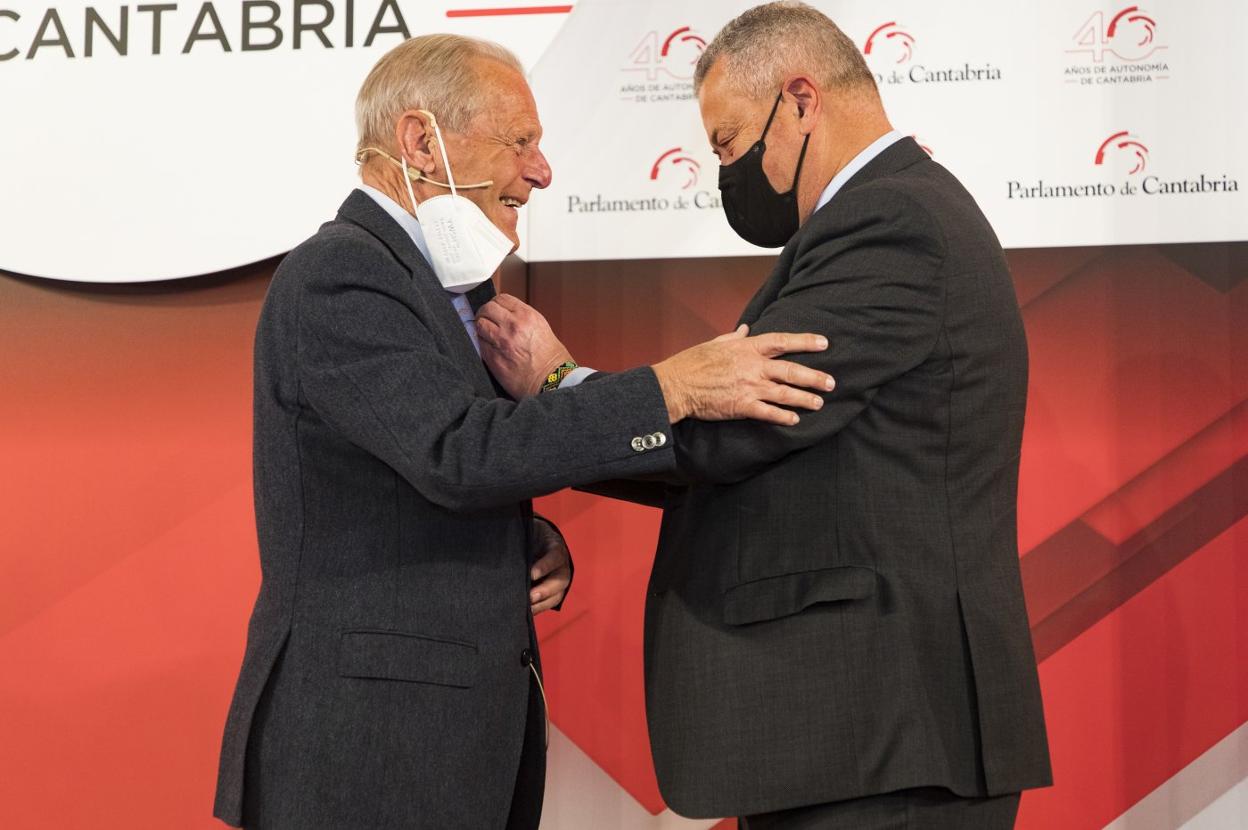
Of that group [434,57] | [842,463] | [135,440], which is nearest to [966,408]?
[842,463]

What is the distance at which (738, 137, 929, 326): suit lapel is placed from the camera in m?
1.95

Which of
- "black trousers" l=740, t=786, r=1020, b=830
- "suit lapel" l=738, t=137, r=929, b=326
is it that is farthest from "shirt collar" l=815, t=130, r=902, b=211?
"black trousers" l=740, t=786, r=1020, b=830

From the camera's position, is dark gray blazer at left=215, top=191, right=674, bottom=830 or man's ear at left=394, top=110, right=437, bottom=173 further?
man's ear at left=394, top=110, right=437, bottom=173

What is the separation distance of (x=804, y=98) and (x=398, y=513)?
98cm

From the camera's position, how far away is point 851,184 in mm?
2014

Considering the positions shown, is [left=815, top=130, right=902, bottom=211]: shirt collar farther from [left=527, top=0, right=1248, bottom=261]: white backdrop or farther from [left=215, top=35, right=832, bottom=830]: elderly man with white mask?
[left=527, top=0, right=1248, bottom=261]: white backdrop

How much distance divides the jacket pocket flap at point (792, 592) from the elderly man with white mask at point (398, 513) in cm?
24

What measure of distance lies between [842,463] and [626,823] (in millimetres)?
1784

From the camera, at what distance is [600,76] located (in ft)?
10.7

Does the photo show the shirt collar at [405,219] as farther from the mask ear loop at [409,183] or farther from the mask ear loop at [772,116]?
the mask ear loop at [772,116]

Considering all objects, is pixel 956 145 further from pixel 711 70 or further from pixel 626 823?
pixel 626 823

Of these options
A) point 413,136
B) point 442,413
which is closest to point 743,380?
point 442,413

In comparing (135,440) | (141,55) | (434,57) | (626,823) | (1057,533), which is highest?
(141,55)

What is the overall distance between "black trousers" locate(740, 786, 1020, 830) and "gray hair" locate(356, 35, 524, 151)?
1.24 metres
